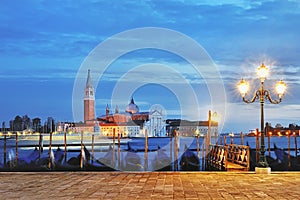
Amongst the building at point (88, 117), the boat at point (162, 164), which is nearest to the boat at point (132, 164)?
the boat at point (162, 164)

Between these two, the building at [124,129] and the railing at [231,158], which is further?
the building at [124,129]

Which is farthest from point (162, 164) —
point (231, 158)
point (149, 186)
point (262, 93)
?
point (149, 186)

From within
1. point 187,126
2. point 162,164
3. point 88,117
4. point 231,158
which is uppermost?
point 88,117

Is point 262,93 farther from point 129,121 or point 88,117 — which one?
point 129,121

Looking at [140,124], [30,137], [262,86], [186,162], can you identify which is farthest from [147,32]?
[30,137]

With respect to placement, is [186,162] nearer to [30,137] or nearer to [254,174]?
[254,174]

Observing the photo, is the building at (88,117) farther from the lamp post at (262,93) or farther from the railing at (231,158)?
the lamp post at (262,93)
